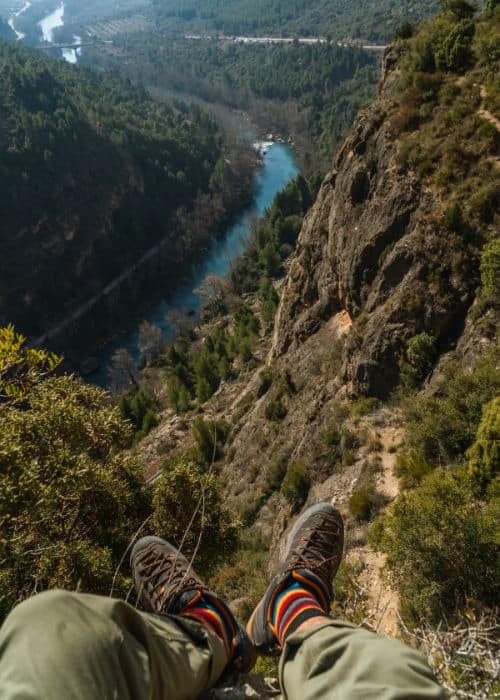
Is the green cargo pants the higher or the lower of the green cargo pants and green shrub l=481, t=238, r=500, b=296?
the higher

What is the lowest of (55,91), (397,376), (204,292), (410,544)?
(204,292)

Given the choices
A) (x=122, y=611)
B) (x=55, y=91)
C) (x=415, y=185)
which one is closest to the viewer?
(x=122, y=611)

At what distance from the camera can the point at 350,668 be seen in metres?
2.49

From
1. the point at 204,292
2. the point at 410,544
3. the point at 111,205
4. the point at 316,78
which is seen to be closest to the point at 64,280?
the point at 111,205

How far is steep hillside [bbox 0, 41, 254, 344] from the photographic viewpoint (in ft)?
230

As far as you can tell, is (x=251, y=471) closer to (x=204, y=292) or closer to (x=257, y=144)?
(x=204, y=292)

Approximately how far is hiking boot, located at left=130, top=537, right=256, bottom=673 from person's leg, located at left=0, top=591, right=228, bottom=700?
0.93 meters

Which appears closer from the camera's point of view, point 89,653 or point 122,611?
point 89,653

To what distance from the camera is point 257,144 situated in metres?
115

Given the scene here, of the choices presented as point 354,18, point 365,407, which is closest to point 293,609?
point 365,407

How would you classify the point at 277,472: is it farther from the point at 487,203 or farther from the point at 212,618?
the point at 212,618

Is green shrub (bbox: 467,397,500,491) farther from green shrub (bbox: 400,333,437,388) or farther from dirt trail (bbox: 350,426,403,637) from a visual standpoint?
green shrub (bbox: 400,333,437,388)

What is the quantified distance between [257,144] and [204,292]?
221ft

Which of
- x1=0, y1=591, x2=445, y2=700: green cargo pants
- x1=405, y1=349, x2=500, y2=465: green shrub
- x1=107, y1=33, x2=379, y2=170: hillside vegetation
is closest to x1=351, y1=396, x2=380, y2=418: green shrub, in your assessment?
x1=405, y1=349, x2=500, y2=465: green shrub
